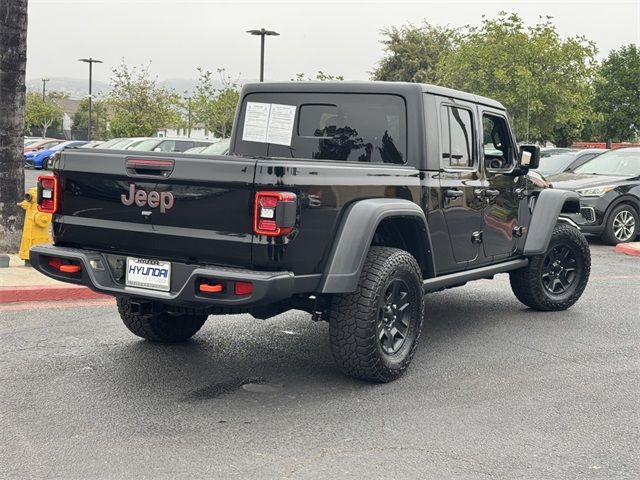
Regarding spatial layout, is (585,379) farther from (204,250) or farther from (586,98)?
(586,98)

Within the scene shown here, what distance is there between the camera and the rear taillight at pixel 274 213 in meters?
4.29

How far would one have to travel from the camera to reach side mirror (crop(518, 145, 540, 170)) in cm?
679

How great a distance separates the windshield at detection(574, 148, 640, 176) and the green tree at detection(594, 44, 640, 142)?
112 feet

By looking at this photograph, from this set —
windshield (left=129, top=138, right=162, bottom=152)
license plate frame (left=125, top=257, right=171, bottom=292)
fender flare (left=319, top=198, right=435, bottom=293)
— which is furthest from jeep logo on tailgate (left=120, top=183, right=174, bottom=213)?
windshield (left=129, top=138, right=162, bottom=152)

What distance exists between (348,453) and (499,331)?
122 inches

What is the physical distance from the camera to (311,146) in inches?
233

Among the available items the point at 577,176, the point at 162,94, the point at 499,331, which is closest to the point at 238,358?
the point at 499,331

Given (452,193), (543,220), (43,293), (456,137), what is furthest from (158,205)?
(543,220)

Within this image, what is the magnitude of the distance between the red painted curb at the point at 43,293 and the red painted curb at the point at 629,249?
26.2 ft

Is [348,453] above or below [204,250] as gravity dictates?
below

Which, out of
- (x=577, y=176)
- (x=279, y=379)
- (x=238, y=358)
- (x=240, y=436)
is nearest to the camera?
(x=240, y=436)

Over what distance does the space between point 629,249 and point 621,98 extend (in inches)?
1477

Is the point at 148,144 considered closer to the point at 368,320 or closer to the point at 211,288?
the point at 368,320

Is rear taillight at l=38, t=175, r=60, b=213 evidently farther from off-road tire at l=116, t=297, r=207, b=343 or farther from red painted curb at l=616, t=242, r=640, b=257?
red painted curb at l=616, t=242, r=640, b=257
